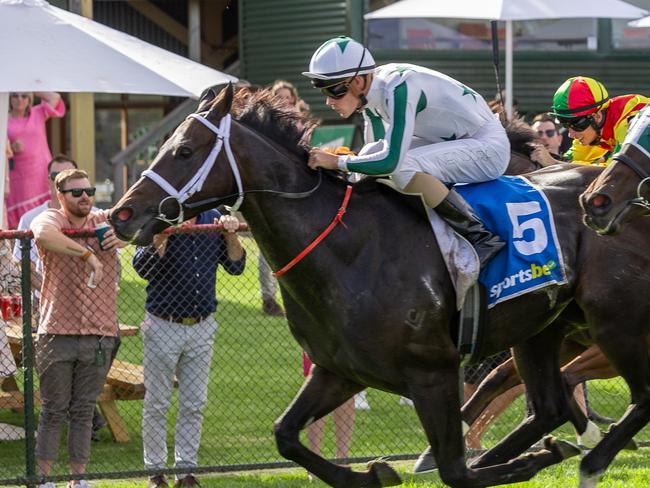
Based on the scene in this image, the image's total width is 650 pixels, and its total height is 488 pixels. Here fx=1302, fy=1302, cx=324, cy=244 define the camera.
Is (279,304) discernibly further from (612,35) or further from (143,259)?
(612,35)

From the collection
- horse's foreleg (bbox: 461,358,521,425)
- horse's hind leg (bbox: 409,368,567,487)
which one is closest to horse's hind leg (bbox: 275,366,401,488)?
horse's hind leg (bbox: 409,368,567,487)

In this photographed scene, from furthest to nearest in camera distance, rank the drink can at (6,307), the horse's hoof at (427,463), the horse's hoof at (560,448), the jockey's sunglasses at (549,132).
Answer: the jockey's sunglasses at (549,132) → the drink can at (6,307) → the horse's hoof at (427,463) → the horse's hoof at (560,448)

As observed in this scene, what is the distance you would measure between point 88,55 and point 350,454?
126 inches

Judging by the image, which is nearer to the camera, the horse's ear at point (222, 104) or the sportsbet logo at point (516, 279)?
the horse's ear at point (222, 104)

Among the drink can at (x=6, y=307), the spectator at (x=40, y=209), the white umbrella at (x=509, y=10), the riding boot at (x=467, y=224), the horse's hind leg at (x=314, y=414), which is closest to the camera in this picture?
the riding boot at (x=467, y=224)

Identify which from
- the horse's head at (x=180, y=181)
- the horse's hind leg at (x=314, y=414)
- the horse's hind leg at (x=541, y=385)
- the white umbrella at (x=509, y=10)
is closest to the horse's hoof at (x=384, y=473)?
the horse's hind leg at (x=314, y=414)

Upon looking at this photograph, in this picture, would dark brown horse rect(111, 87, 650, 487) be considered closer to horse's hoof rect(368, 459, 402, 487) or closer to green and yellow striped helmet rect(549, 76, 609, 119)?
horse's hoof rect(368, 459, 402, 487)

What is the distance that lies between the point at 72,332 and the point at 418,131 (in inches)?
104

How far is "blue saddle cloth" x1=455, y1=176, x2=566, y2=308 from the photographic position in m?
6.05

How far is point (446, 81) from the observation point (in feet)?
20.1

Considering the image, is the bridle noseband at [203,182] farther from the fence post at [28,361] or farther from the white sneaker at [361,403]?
the white sneaker at [361,403]

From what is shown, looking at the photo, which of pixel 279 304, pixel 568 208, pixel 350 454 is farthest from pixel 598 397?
pixel 568 208

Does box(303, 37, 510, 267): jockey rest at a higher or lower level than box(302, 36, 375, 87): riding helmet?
lower

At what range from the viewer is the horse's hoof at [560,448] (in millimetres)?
6418
